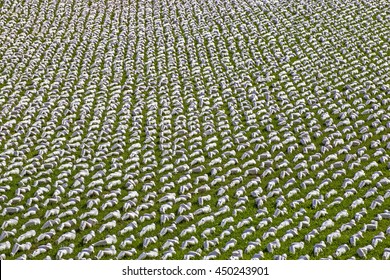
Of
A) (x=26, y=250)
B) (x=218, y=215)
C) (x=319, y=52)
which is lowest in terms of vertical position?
(x=319, y=52)

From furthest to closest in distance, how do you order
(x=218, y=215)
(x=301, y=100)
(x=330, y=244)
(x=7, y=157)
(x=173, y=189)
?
(x=301, y=100)
(x=7, y=157)
(x=173, y=189)
(x=218, y=215)
(x=330, y=244)

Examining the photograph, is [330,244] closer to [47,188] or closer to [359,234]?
[359,234]

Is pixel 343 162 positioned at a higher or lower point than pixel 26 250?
lower

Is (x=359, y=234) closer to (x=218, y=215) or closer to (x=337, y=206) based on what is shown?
(x=337, y=206)

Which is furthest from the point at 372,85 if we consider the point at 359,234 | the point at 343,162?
the point at 359,234

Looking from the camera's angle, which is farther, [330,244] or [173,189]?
[173,189]

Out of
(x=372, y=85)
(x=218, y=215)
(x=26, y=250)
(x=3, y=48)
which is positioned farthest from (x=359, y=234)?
(x=3, y=48)

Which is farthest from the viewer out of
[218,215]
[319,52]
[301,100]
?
[319,52]
